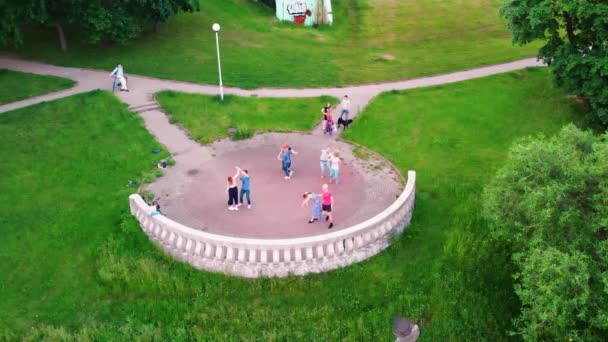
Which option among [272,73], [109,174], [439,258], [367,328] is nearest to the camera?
[367,328]

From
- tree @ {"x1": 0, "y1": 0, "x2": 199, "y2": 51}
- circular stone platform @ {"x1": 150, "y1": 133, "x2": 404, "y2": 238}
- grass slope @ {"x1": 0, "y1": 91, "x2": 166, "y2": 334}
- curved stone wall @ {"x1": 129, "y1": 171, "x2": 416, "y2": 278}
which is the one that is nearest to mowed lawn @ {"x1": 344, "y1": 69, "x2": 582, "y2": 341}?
curved stone wall @ {"x1": 129, "y1": 171, "x2": 416, "y2": 278}

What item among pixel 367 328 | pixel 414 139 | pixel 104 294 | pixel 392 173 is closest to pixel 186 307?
A: pixel 104 294

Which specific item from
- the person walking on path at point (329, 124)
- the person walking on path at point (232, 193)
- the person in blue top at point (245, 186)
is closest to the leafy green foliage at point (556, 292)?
the person in blue top at point (245, 186)

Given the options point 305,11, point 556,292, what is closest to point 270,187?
point 556,292

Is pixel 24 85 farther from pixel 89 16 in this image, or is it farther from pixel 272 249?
pixel 272 249

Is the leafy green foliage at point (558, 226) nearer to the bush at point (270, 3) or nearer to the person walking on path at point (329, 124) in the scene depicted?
the person walking on path at point (329, 124)

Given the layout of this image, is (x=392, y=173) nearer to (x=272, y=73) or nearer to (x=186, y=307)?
(x=186, y=307)
